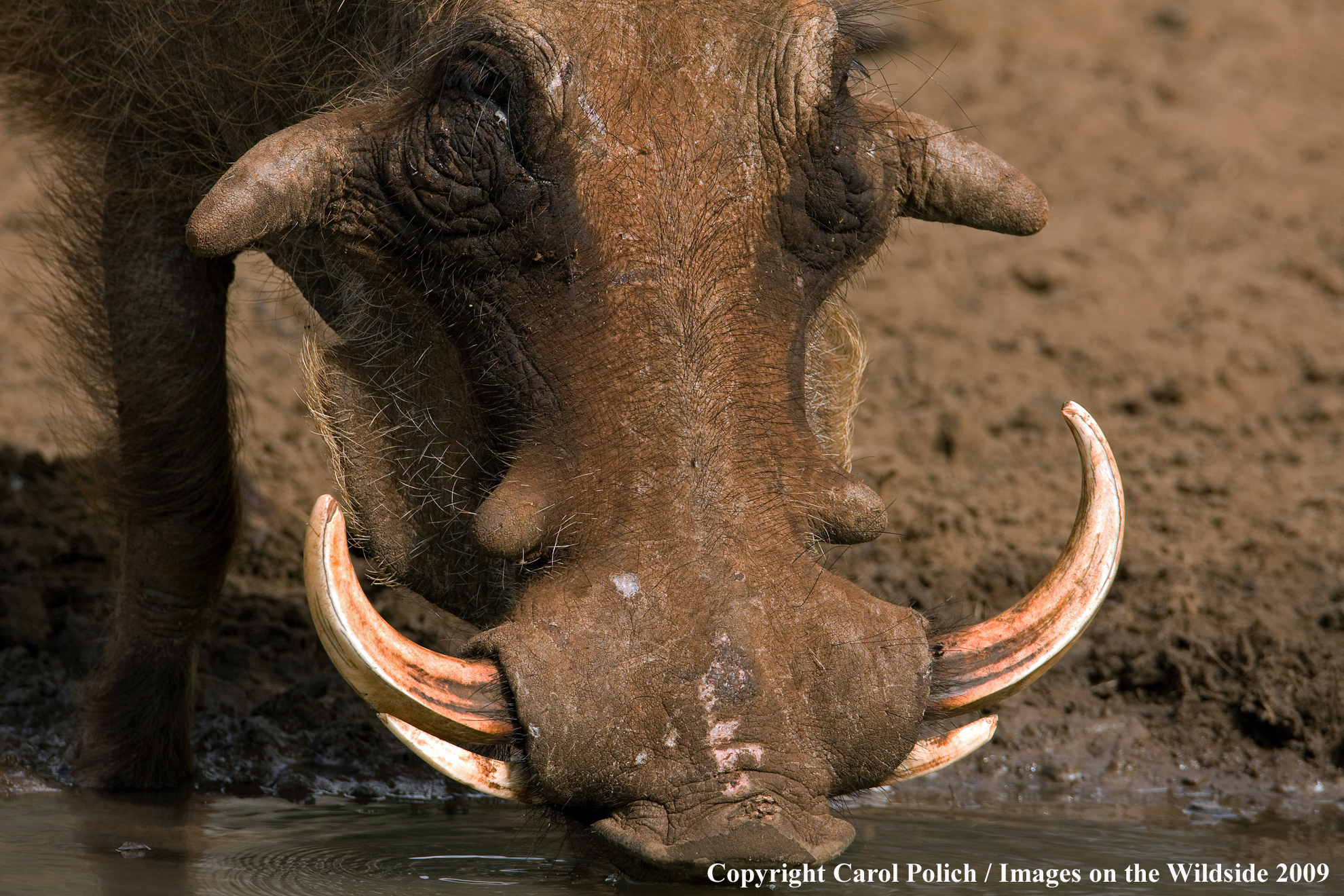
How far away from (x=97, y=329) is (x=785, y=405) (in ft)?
6.16

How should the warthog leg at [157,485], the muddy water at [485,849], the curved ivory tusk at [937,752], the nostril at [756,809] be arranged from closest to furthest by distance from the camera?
1. the nostril at [756,809]
2. the curved ivory tusk at [937,752]
3. the muddy water at [485,849]
4. the warthog leg at [157,485]

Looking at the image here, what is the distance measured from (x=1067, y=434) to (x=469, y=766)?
3.46m

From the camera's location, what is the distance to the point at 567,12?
8.00 feet

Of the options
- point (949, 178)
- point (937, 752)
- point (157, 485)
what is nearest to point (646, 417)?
point (937, 752)

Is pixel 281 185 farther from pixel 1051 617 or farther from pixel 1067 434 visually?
pixel 1067 434

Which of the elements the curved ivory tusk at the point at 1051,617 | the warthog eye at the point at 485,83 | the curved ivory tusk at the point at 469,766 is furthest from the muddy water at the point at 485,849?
the warthog eye at the point at 485,83

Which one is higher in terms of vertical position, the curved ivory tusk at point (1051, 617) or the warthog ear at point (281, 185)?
the warthog ear at point (281, 185)

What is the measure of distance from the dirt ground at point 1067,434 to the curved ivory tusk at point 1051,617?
2.55 feet

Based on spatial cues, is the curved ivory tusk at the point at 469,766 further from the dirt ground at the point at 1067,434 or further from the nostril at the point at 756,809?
the dirt ground at the point at 1067,434

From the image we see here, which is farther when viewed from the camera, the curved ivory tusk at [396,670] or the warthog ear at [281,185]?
the warthog ear at [281,185]

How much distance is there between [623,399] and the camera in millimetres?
2285

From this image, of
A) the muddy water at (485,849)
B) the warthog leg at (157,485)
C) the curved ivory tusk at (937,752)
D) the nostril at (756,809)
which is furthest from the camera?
the warthog leg at (157,485)

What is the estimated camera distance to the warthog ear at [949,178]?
8.87ft

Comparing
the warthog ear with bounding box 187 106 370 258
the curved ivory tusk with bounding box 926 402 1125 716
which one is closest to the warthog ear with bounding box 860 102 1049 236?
the curved ivory tusk with bounding box 926 402 1125 716
